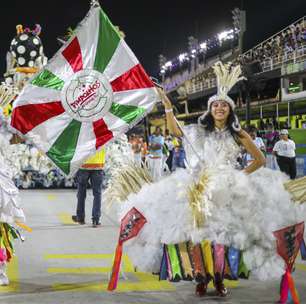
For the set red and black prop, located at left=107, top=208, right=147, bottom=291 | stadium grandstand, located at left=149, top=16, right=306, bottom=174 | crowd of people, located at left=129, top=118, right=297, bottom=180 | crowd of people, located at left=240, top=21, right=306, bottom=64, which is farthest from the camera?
crowd of people, located at left=240, top=21, right=306, bottom=64

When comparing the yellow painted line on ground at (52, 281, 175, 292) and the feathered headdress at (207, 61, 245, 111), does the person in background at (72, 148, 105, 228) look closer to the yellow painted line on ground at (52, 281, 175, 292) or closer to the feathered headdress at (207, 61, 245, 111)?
the yellow painted line on ground at (52, 281, 175, 292)

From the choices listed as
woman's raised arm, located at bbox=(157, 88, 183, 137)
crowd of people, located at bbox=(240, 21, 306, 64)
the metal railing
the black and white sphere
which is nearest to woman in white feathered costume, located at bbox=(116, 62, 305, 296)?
woman's raised arm, located at bbox=(157, 88, 183, 137)

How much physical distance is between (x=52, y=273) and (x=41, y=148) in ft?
4.43

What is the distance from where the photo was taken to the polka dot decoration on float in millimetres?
15500

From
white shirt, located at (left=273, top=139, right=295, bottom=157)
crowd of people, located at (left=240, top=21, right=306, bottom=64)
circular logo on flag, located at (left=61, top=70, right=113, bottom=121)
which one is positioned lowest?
white shirt, located at (left=273, top=139, right=295, bottom=157)

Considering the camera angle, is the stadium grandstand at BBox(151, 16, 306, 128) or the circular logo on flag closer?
the circular logo on flag

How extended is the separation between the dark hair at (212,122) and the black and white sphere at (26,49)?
11.6m

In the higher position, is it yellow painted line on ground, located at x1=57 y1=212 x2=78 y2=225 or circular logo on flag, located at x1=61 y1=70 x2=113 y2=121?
circular logo on flag, located at x1=61 y1=70 x2=113 y2=121

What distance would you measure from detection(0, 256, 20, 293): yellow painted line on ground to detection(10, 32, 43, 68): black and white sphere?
10.4 m

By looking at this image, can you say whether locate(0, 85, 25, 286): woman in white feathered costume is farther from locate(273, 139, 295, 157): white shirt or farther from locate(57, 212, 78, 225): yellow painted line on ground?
locate(273, 139, 295, 157): white shirt

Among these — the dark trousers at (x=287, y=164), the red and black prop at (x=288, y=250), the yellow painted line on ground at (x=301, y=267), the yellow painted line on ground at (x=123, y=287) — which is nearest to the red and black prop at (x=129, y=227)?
the yellow painted line on ground at (x=123, y=287)

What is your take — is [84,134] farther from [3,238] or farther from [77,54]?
[3,238]

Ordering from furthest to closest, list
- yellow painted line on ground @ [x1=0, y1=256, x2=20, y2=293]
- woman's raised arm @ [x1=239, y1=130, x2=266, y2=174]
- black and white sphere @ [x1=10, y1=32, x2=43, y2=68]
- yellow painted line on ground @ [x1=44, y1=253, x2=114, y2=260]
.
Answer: black and white sphere @ [x1=10, y1=32, x2=43, y2=68] → yellow painted line on ground @ [x1=44, y1=253, x2=114, y2=260] → yellow painted line on ground @ [x1=0, y1=256, x2=20, y2=293] → woman's raised arm @ [x1=239, y1=130, x2=266, y2=174]

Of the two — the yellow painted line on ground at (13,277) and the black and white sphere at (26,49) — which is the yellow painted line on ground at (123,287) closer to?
the yellow painted line on ground at (13,277)
